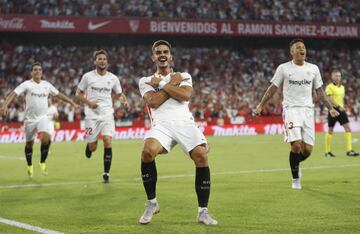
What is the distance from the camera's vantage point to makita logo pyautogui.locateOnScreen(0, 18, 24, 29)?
36500 millimetres

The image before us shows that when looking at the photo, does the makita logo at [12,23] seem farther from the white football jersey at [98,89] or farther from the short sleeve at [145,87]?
the short sleeve at [145,87]

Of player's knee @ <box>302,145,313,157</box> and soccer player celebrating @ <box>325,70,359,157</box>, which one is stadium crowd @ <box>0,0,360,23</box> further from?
player's knee @ <box>302,145,313,157</box>

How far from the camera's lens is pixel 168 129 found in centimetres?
741

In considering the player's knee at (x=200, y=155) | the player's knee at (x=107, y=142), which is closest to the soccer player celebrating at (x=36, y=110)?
the player's knee at (x=107, y=142)

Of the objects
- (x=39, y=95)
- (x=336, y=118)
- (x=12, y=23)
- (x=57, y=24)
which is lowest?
Answer: (x=336, y=118)

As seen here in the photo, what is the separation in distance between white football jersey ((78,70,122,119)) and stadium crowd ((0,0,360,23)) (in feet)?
85.0

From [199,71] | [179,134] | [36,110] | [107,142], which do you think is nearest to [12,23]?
[199,71]

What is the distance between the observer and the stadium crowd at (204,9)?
127 feet

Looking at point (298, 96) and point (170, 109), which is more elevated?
point (298, 96)

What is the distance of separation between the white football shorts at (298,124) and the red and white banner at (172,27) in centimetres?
2905

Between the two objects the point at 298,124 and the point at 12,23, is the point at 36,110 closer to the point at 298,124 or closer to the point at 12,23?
the point at 298,124

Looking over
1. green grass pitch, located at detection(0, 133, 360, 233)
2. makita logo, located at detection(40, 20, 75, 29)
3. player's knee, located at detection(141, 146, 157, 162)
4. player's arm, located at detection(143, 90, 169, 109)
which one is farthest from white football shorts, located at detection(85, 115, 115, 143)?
makita logo, located at detection(40, 20, 75, 29)

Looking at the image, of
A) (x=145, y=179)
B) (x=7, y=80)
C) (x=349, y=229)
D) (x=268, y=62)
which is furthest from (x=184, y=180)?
(x=268, y=62)

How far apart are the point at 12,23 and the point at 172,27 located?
1014 cm
